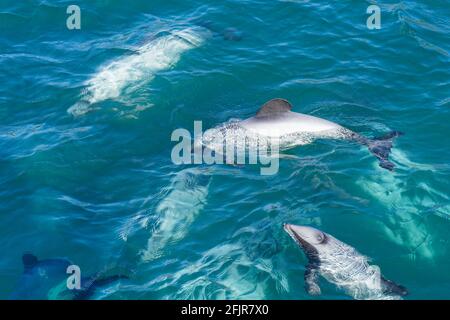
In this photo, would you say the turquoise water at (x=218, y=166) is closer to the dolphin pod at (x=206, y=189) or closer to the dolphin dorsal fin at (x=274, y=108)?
the dolphin pod at (x=206, y=189)

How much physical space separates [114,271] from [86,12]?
13713mm

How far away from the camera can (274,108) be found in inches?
707

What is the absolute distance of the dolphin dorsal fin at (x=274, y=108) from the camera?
702 inches

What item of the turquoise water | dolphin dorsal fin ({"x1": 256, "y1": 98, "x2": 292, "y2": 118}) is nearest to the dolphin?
the turquoise water

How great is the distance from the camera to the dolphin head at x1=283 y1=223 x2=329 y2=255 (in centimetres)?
1380

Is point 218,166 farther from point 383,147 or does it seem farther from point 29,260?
point 29,260

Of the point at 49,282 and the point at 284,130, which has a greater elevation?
the point at 284,130

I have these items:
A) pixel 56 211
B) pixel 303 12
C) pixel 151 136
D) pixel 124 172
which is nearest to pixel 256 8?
pixel 303 12

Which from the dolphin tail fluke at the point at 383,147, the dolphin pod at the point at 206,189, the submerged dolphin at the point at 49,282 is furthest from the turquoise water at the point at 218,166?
the submerged dolphin at the point at 49,282

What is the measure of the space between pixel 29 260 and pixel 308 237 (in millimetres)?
6376

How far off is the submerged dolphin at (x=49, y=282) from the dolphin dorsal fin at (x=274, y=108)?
669cm

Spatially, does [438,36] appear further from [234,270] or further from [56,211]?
[56,211]

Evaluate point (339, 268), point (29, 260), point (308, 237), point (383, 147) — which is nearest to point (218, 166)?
point (308, 237)

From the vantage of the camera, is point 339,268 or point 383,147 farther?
point 383,147
